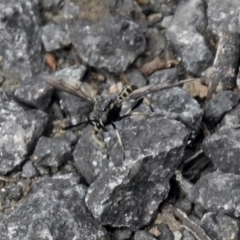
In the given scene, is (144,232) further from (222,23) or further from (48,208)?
(222,23)

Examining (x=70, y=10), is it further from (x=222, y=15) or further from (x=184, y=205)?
(x=184, y=205)

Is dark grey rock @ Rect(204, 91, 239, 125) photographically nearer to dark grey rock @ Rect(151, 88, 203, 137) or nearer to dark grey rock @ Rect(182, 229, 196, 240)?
dark grey rock @ Rect(151, 88, 203, 137)

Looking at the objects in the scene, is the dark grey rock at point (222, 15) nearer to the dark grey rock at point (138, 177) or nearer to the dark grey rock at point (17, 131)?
the dark grey rock at point (138, 177)

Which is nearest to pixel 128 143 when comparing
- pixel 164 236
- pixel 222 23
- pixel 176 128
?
pixel 176 128

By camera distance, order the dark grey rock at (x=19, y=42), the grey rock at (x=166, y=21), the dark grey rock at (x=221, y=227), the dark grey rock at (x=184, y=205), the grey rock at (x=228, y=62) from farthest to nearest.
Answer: the grey rock at (x=166, y=21)
the dark grey rock at (x=19, y=42)
the grey rock at (x=228, y=62)
the dark grey rock at (x=184, y=205)
the dark grey rock at (x=221, y=227)

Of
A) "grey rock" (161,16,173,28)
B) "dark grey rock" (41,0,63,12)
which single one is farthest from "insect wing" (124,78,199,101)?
"dark grey rock" (41,0,63,12)

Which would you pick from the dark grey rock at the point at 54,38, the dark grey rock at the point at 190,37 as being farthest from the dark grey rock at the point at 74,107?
the dark grey rock at the point at 190,37
